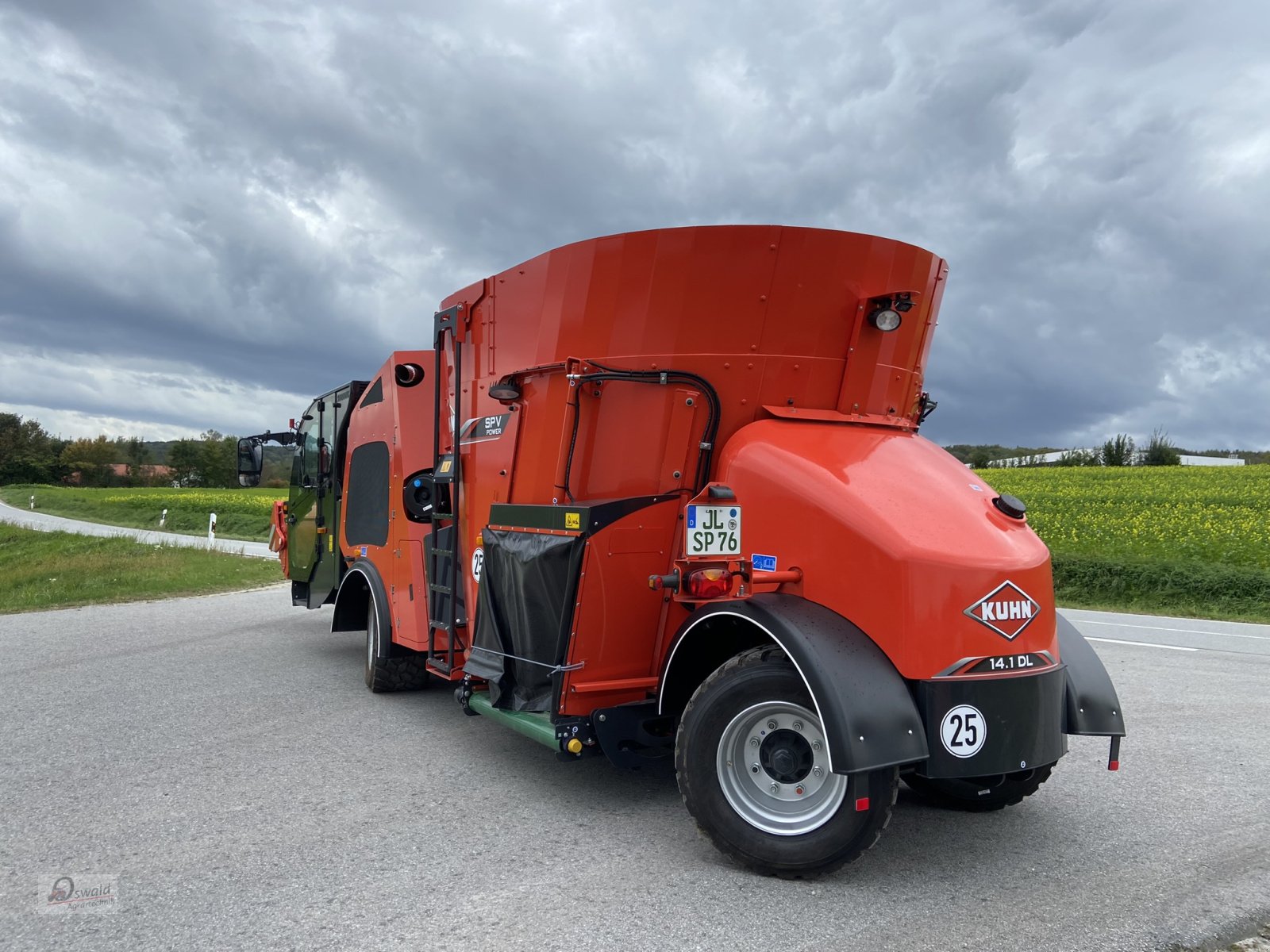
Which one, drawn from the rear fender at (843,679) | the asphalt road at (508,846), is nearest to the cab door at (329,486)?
the asphalt road at (508,846)

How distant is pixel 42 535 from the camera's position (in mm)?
29062

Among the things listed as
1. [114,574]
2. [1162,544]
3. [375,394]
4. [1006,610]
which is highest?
[1162,544]

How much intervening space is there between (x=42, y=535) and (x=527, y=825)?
3081cm

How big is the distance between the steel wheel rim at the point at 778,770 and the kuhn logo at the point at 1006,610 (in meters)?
0.79

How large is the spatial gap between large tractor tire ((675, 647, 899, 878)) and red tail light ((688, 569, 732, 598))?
12.9 inches

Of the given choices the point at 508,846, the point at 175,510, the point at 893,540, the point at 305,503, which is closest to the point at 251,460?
the point at 305,503

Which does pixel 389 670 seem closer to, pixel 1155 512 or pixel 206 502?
pixel 1155 512

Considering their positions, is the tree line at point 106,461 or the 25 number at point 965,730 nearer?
the 25 number at point 965,730

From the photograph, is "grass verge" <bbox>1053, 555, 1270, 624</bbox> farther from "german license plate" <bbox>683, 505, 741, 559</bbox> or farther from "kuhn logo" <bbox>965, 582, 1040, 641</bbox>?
"german license plate" <bbox>683, 505, 741, 559</bbox>

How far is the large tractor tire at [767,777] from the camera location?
11.8 ft

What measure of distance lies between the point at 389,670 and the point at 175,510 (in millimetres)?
41644

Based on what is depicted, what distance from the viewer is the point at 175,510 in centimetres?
4366

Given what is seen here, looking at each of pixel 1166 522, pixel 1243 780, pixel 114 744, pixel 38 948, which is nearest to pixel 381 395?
pixel 114 744

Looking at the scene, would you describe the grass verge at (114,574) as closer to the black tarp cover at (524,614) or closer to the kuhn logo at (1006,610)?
the black tarp cover at (524,614)
